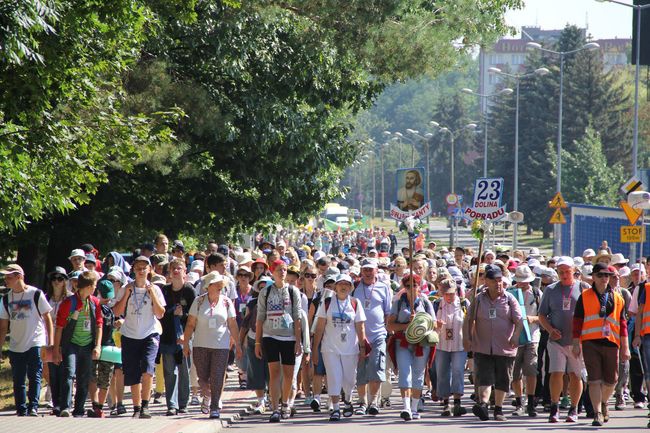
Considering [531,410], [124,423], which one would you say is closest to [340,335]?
[531,410]

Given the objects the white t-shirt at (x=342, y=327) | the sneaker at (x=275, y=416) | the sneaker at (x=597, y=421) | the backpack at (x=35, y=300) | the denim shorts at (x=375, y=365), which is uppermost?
the backpack at (x=35, y=300)

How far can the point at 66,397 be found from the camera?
13.5 meters

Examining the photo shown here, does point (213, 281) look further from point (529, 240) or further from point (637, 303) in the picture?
point (529, 240)

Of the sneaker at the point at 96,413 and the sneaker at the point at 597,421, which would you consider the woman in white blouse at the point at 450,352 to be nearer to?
the sneaker at the point at 597,421

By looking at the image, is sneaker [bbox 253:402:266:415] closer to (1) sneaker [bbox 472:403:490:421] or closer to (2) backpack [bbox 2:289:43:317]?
(1) sneaker [bbox 472:403:490:421]

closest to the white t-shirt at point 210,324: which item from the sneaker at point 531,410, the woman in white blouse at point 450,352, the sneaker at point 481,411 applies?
the woman in white blouse at point 450,352

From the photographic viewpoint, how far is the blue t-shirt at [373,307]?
1420cm

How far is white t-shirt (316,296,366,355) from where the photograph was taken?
1383 centimetres

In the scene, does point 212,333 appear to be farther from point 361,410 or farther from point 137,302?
point 361,410

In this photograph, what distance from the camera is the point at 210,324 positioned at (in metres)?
13.4

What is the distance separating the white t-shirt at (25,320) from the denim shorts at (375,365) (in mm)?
3587

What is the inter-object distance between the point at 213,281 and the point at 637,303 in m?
4.80

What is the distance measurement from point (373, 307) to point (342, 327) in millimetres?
584

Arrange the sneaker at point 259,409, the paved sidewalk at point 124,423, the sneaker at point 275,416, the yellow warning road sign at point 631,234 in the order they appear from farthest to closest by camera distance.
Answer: the yellow warning road sign at point 631,234
the sneaker at point 259,409
the sneaker at point 275,416
the paved sidewalk at point 124,423
